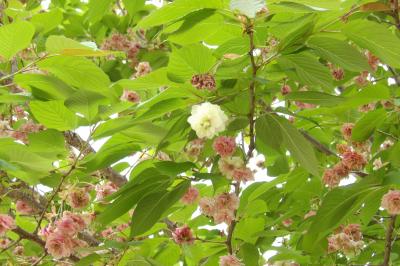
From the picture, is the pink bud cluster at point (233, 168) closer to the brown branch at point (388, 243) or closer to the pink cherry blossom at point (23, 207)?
the brown branch at point (388, 243)

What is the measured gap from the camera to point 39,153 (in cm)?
201

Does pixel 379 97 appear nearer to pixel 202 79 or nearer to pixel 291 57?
pixel 291 57

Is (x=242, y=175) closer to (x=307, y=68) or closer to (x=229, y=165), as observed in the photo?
(x=229, y=165)

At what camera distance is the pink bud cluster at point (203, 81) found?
163 cm

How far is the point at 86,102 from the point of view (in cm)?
180

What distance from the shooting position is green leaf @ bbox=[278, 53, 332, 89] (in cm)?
164

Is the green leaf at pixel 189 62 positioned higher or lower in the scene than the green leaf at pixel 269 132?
higher

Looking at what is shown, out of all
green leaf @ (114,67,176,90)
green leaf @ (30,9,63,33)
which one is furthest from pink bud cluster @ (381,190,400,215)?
green leaf @ (30,9,63,33)

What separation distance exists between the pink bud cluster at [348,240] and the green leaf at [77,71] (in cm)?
144

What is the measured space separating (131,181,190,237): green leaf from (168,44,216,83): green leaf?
460 millimetres

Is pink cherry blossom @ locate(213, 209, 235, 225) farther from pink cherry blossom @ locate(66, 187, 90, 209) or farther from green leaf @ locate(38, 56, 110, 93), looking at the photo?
green leaf @ locate(38, 56, 110, 93)

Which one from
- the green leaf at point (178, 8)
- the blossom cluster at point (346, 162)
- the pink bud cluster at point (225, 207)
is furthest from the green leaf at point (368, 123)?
the green leaf at point (178, 8)

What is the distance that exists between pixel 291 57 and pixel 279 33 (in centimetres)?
10

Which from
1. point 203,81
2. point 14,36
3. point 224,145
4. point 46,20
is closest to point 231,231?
point 224,145
